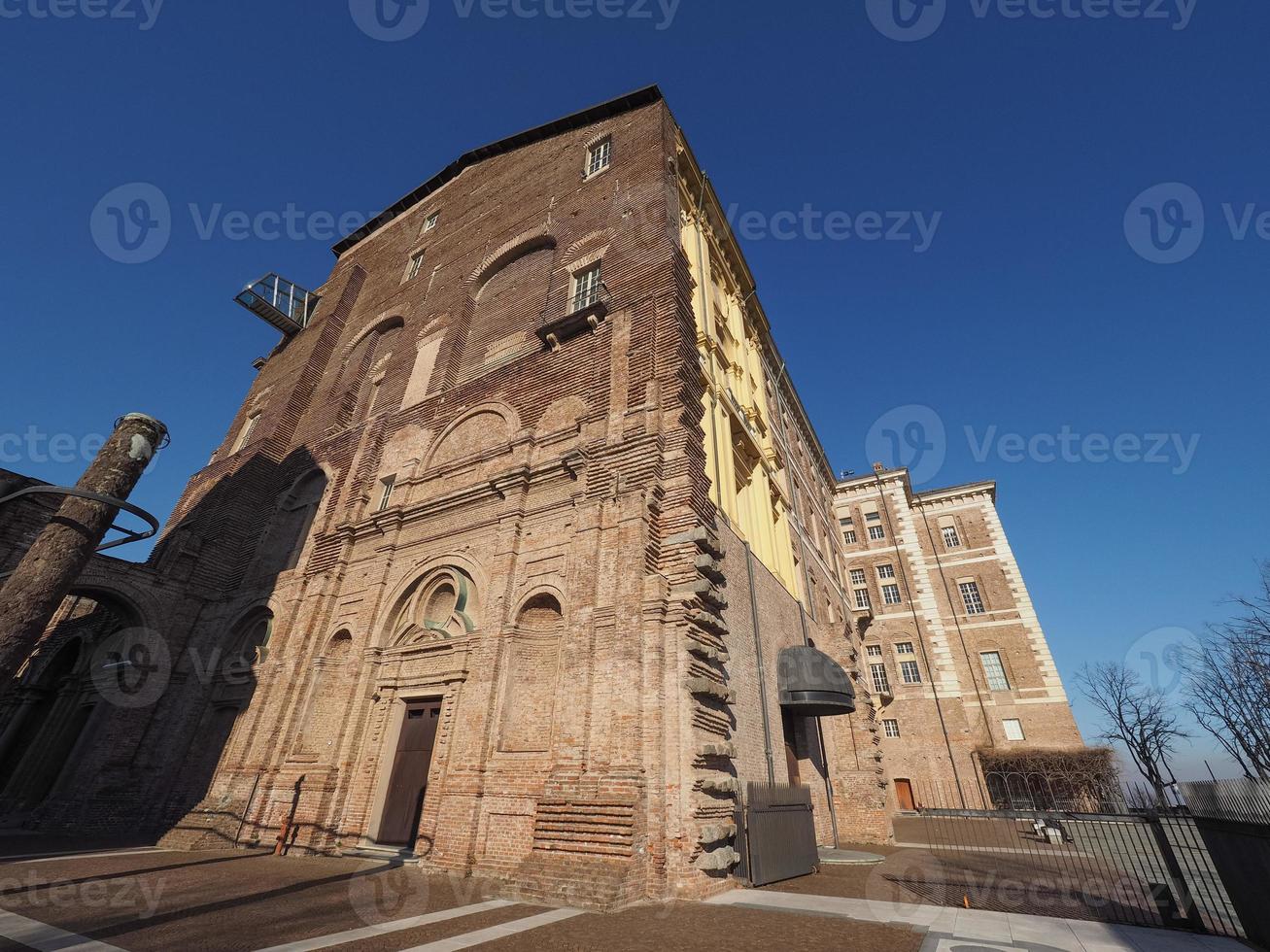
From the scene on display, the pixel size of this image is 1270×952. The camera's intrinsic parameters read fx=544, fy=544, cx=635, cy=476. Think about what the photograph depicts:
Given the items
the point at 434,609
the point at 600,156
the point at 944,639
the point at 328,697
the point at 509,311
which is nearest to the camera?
the point at 434,609

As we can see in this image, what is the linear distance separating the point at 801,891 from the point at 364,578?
38.0 feet

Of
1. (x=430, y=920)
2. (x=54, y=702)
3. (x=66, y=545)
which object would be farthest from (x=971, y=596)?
(x=54, y=702)

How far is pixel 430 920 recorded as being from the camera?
20.2 feet

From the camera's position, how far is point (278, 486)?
64.2 feet

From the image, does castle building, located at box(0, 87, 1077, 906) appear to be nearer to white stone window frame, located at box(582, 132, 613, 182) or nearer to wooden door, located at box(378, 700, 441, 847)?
wooden door, located at box(378, 700, 441, 847)

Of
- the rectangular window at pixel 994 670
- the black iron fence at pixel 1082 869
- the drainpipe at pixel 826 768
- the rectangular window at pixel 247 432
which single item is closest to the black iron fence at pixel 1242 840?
the black iron fence at pixel 1082 869

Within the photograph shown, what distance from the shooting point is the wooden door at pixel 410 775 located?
10727 millimetres

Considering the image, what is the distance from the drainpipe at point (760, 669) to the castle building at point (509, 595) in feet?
0.31

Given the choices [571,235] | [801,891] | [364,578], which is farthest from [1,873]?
[571,235]

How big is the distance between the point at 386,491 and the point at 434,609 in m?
4.90

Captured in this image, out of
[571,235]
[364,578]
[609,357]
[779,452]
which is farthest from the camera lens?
[779,452]

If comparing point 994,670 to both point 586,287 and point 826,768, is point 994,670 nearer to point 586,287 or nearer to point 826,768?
point 826,768

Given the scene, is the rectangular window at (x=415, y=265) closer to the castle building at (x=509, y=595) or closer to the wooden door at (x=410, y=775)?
the castle building at (x=509, y=595)

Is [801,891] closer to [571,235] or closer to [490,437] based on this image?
[490,437]
